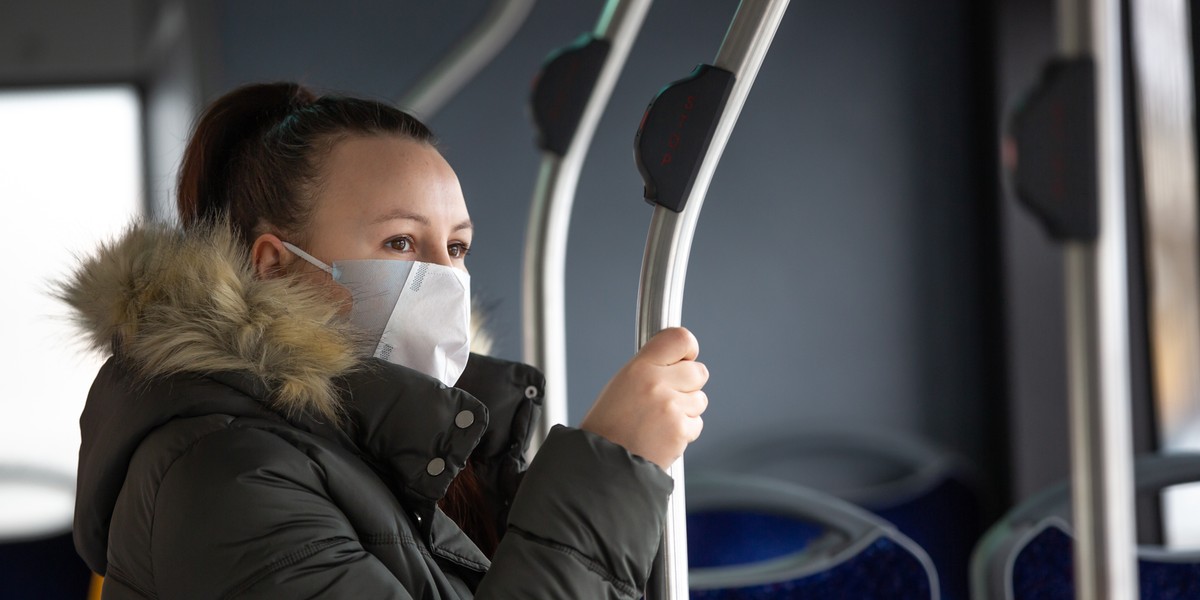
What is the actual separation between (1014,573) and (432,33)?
2232 millimetres

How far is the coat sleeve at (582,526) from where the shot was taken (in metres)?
0.85

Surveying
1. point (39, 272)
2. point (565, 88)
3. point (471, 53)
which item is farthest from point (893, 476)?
point (39, 272)

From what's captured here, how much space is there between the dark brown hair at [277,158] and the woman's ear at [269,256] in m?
0.02

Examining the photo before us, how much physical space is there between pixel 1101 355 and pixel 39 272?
3030mm

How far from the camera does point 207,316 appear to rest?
967 millimetres

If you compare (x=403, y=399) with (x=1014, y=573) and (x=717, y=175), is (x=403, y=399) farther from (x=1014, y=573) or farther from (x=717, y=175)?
(x=717, y=175)

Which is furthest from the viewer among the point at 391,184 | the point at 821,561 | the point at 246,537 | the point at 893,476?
the point at 893,476

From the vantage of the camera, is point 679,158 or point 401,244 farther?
point 401,244

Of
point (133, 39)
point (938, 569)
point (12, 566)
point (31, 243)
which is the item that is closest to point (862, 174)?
point (938, 569)

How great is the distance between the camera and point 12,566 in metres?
3.11

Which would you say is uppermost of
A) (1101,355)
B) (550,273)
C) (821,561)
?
(550,273)

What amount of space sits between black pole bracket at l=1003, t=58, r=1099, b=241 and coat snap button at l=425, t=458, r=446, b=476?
524 mm

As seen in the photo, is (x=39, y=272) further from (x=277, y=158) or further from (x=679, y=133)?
(x=679, y=133)

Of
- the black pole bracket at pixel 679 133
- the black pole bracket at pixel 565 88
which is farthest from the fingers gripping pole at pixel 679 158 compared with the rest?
the black pole bracket at pixel 565 88
